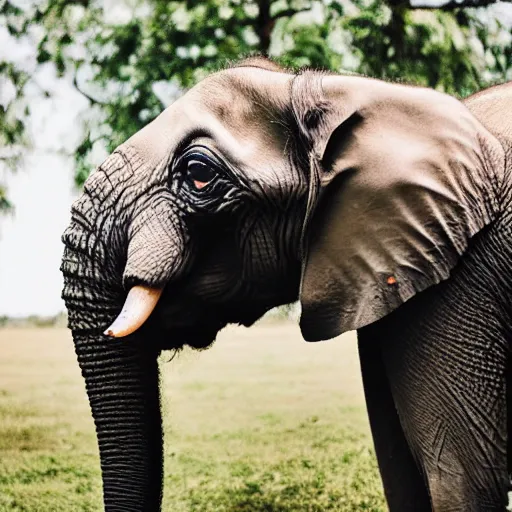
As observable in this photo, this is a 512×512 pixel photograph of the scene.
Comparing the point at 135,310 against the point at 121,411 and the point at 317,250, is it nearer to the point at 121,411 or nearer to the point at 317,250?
the point at 121,411

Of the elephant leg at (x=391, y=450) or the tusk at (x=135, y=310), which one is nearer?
the tusk at (x=135, y=310)

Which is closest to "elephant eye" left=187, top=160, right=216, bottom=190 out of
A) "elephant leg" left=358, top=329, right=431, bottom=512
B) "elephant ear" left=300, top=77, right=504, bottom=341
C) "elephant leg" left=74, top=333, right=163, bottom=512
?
"elephant ear" left=300, top=77, right=504, bottom=341

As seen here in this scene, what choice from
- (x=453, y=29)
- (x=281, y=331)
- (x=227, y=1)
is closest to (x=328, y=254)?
(x=227, y=1)

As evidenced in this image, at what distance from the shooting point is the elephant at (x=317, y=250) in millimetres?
3900

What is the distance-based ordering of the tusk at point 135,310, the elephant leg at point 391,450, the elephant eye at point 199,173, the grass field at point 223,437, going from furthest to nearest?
the grass field at point 223,437, the elephant leg at point 391,450, the elephant eye at point 199,173, the tusk at point 135,310

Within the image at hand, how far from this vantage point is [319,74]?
13.9 ft

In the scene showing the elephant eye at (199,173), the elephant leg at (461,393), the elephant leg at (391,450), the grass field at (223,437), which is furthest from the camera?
the grass field at (223,437)

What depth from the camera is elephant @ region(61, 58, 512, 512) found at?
390 centimetres

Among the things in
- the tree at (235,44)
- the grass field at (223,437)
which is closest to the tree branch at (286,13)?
the tree at (235,44)

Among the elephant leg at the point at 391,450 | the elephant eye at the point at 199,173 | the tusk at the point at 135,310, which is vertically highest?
the elephant eye at the point at 199,173

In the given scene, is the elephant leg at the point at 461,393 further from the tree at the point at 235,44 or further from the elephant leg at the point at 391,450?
the tree at the point at 235,44

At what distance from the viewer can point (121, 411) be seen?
4.08 metres

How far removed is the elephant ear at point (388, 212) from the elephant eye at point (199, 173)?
1.40 ft

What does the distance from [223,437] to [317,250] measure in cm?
757
